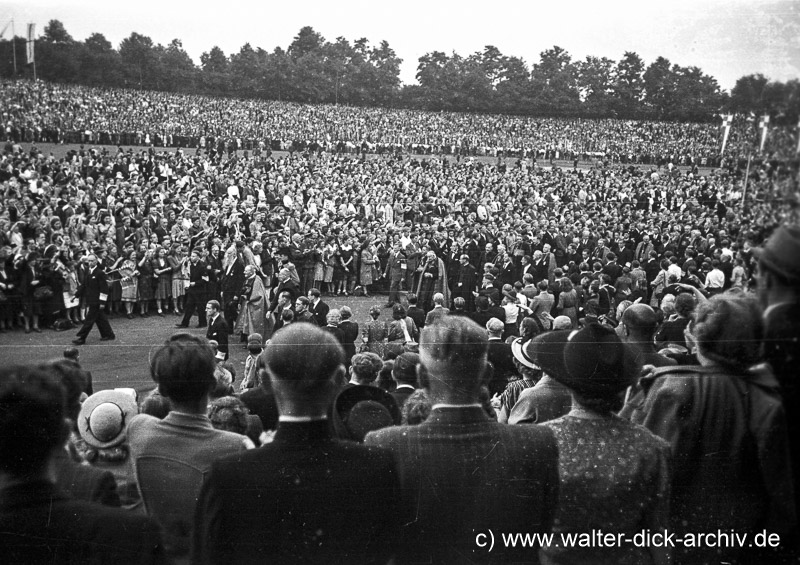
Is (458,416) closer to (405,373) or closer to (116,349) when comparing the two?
(405,373)

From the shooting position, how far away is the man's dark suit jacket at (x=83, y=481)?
1.82 metres

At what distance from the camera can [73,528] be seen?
170 cm

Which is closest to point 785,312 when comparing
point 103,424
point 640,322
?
point 640,322

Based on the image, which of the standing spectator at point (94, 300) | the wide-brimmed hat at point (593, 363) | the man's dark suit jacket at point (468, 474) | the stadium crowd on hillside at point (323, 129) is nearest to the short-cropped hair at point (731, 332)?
the wide-brimmed hat at point (593, 363)

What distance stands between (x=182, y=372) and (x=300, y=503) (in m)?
0.64

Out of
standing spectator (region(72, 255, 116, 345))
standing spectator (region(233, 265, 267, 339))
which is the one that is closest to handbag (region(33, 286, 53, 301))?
standing spectator (region(72, 255, 116, 345))

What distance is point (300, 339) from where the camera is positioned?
6.27ft

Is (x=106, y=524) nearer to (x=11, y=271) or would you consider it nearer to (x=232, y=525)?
(x=232, y=525)

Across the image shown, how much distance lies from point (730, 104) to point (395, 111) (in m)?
28.7

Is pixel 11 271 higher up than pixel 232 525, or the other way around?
pixel 232 525

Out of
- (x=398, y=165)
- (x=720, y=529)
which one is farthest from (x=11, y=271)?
(x=398, y=165)

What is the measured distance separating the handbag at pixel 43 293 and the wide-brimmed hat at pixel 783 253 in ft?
31.1

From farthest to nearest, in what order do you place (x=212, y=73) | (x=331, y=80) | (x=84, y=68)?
1. (x=331, y=80)
2. (x=212, y=73)
3. (x=84, y=68)

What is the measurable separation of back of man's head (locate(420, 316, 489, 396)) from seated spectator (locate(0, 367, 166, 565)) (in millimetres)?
892
